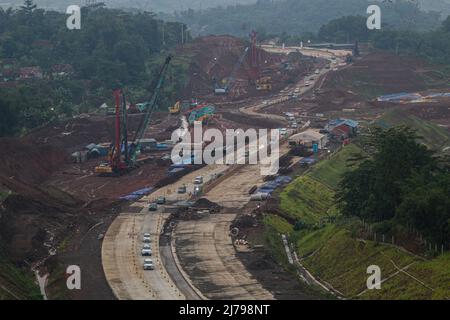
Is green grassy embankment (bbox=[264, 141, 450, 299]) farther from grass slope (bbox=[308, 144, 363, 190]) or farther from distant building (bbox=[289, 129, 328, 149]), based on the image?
distant building (bbox=[289, 129, 328, 149])

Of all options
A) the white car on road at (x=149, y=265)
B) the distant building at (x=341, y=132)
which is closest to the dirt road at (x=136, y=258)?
the white car on road at (x=149, y=265)

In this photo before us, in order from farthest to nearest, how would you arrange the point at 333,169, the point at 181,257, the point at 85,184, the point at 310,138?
1. the point at 310,138
2. the point at 333,169
3. the point at 85,184
4. the point at 181,257

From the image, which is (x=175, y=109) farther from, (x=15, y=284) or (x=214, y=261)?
(x=15, y=284)

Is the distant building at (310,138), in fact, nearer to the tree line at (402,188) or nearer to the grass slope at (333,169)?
the grass slope at (333,169)

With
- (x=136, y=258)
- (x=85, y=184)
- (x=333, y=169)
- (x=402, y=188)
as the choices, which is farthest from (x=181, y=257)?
(x=333, y=169)
